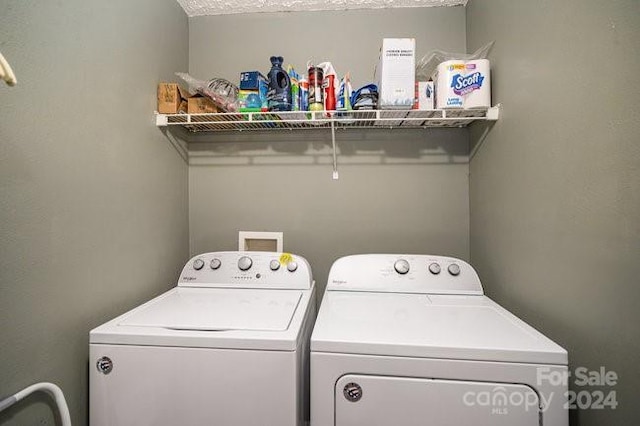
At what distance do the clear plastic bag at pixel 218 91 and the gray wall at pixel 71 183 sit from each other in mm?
184

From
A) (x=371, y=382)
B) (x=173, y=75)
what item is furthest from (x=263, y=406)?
(x=173, y=75)

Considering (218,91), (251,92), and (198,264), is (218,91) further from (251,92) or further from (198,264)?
(198,264)

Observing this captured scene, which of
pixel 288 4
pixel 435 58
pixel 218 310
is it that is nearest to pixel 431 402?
pixel 218 310

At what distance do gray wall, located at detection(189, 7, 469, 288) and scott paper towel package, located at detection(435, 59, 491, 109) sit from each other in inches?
13.9

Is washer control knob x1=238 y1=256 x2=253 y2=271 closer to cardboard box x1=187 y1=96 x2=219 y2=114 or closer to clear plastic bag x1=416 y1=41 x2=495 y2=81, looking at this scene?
cardboard box x1=187 y1=96 x2=219 y2=114

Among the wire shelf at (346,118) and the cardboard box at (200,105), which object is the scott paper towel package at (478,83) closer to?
the wire shelf at (346,118)

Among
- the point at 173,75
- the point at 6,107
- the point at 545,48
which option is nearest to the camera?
the point at 6,107

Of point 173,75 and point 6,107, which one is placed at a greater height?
point 173,75

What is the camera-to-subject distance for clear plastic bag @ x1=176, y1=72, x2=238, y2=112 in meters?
1.39

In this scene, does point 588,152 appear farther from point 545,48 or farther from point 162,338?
point 162,338

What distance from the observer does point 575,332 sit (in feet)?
2.78

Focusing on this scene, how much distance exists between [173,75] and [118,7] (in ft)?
1.37

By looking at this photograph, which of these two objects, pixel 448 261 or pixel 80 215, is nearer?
pixel 80 215

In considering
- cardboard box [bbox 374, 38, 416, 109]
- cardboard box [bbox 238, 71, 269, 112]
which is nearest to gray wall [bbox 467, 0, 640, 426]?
cardboard box [bbox 374, 38, 416, 109]
